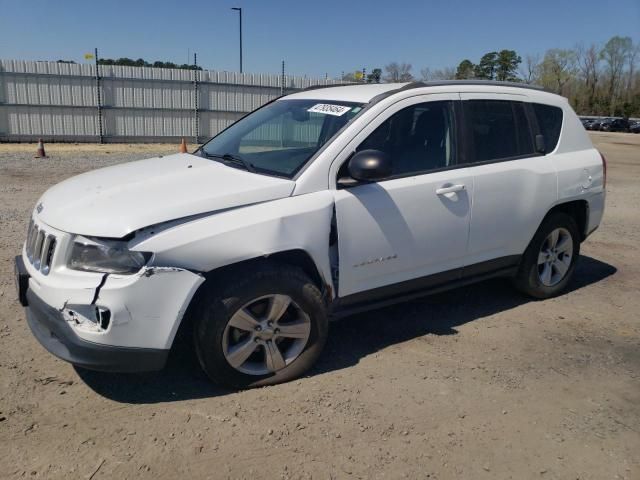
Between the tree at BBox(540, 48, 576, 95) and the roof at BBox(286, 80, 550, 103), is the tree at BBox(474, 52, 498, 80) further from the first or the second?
the roof at BBox(286, 80, 550, 103)

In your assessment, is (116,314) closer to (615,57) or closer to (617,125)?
(617,125)

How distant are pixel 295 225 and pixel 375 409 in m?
1.18

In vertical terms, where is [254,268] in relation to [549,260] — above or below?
above

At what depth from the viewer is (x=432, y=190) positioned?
400 centimetres

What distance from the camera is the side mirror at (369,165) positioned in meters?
3.51

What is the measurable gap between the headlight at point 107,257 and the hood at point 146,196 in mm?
56

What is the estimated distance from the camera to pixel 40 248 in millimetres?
3291

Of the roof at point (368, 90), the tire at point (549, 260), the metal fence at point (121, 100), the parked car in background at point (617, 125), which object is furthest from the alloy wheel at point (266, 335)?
the parked car in background at point (617, 125)

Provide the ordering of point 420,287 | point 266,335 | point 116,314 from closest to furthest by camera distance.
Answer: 1. point 116,314
2. point 266,335
3. point 420,287

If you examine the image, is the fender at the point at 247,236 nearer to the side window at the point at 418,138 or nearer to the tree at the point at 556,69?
the side window at the point at 418,138

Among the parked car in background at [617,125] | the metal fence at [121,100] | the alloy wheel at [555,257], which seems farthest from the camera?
the parked car in background at [617,125]

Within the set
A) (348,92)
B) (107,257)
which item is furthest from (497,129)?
(107,257)

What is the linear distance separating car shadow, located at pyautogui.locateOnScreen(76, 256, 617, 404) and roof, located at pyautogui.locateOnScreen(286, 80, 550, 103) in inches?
69.8

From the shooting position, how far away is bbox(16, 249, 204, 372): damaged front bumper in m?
2.94
